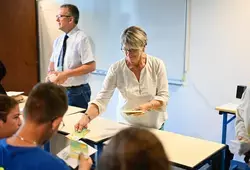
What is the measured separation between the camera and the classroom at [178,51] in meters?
3.61

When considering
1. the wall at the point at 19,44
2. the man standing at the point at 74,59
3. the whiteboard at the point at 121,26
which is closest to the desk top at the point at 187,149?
the man standing at the point at 74,59

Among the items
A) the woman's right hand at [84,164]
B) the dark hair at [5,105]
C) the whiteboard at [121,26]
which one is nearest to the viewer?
the woman's right hand at [84,164]

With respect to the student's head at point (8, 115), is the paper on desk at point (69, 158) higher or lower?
→ lower

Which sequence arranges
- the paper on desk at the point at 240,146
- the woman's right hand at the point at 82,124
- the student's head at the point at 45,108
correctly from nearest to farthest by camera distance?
the student's head at the point at 45,108 → the paper on desk at the point at 240,146 → the woman's right hand at the point at 82,124

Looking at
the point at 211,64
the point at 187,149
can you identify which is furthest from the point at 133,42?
the point at 211,64

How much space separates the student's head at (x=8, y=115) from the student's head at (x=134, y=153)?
49.5 inches

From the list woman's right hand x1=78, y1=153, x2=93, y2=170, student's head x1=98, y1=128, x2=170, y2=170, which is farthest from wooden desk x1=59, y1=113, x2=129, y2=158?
student's head x1=98, y1=128, x2=170, y2=170

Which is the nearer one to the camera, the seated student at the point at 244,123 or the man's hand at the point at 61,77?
the seated student at the point at 244,123

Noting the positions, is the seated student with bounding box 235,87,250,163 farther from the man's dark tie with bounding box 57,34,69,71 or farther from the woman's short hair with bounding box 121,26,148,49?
the man's dark tie with bounding box 57,34,69,71

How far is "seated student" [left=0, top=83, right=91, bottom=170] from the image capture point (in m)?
1.42

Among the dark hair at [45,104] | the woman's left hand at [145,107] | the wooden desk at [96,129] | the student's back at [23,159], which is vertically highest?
the dark hair at [45,104]

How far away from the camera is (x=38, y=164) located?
4.66ft

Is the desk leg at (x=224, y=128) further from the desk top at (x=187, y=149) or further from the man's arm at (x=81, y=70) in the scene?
the man's arm at (x=81, y=70)

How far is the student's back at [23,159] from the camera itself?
1.41m
